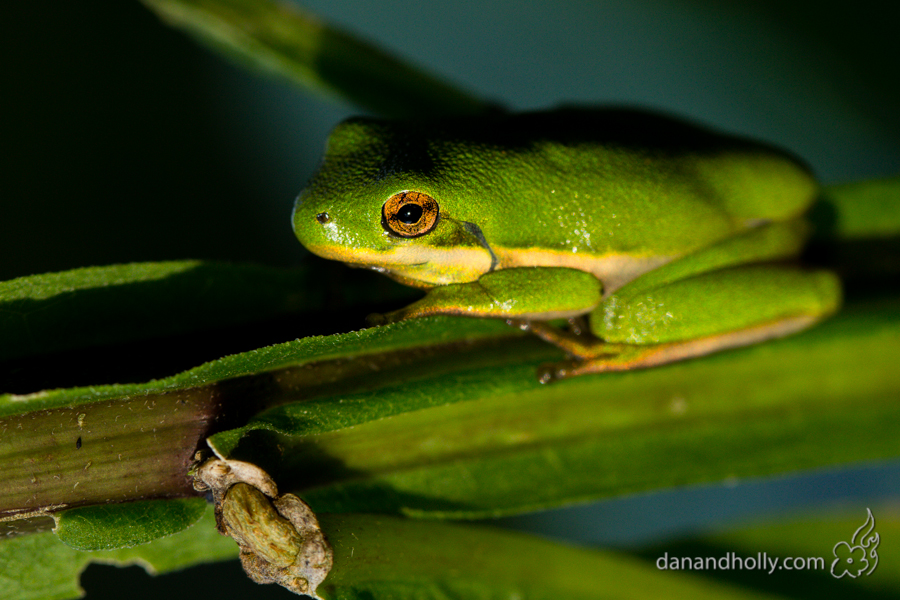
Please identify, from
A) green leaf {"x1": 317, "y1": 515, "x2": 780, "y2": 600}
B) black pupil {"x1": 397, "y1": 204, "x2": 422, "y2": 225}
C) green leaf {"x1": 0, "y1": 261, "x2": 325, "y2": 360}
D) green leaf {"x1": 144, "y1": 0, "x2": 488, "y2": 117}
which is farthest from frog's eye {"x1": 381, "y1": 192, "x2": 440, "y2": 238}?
green leaf {"x1": 317, "y1": 515, "x2": 780, "y2": 600}

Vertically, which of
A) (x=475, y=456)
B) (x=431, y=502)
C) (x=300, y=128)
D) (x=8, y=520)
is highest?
(x=300, y=128)

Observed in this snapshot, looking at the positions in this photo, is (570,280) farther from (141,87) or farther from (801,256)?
(141,87)

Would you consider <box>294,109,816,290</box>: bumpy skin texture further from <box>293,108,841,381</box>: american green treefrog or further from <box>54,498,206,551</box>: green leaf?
<box>54,498,206,551</box>: green leaf

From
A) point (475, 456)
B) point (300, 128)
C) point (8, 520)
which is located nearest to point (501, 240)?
point (475, 456)

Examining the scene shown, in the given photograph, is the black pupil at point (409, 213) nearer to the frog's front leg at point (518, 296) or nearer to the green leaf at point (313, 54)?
the frog's front leg at point (518, 296)

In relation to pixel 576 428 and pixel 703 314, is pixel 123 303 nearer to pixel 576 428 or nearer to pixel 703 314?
pixel 576 428

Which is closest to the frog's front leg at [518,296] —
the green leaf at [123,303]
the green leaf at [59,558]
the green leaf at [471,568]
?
the green leaf at [123,303]

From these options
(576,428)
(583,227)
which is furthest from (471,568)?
(583,227)
